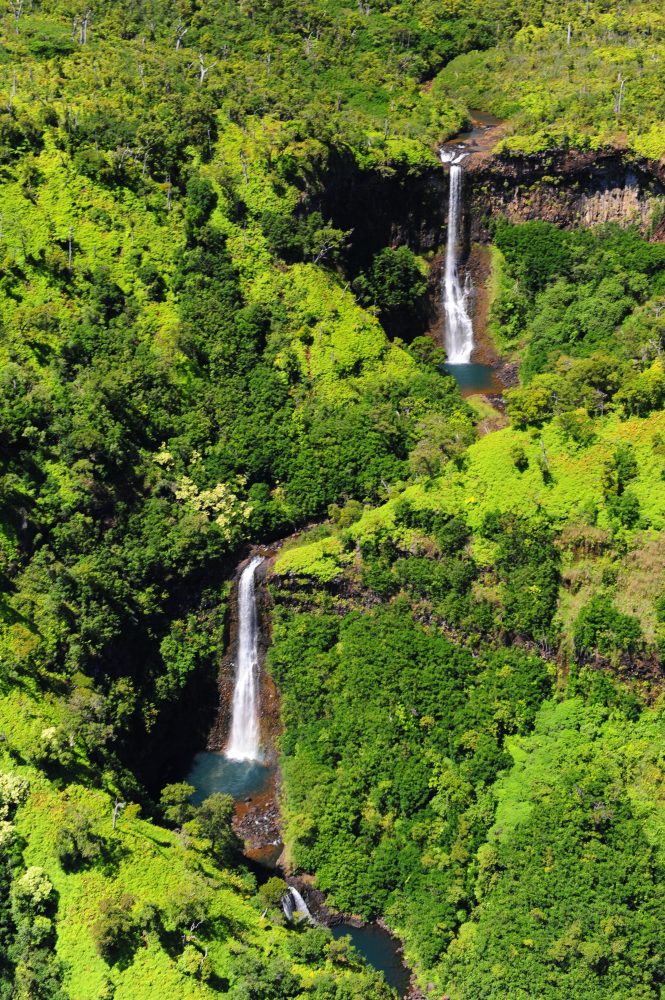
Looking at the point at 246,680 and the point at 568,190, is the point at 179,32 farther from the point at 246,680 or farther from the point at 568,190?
the point at 246,680

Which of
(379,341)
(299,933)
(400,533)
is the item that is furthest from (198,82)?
(299,933)

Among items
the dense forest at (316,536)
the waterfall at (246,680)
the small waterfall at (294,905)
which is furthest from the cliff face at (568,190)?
the small waterfall at (294,905)

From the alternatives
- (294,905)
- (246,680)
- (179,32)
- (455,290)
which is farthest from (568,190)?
(294,905)

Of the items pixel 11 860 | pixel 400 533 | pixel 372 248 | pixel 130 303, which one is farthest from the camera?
pixel 372 248

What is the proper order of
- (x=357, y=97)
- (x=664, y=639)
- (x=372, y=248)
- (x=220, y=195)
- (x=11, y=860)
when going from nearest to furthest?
(x=11, y=860) < (x=664, y=639) < (x=220, y=195) < (x=372, y=248) < (x=357, y=97)

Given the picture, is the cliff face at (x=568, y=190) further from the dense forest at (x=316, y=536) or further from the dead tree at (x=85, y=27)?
the dead tree at (x=85, y=27)

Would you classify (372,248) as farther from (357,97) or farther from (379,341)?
(357,97)
